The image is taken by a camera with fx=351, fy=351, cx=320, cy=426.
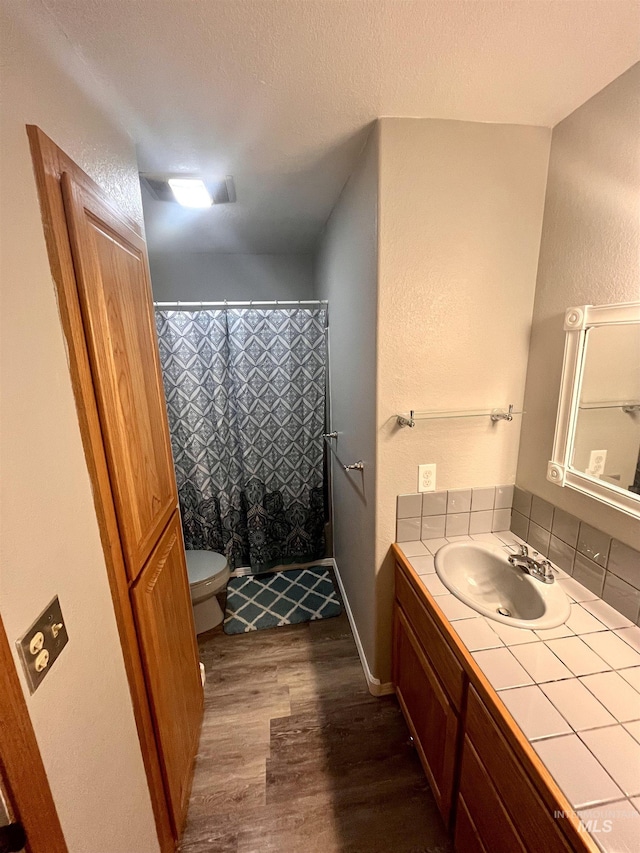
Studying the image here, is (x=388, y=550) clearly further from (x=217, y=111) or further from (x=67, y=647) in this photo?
(x=217, y=111)

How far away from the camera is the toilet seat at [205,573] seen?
1.94 m

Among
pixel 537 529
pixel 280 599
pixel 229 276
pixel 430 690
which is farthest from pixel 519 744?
pixel 229 276

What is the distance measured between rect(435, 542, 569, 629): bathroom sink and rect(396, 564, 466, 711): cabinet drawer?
0.44 feet

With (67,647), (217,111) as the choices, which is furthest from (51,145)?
(67,647)

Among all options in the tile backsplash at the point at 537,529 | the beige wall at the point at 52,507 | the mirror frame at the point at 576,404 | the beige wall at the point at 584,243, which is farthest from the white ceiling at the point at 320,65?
the tile backsplash at the point at 537,529

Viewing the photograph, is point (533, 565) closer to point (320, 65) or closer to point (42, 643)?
point (42, 643)

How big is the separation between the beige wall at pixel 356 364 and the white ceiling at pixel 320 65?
226mm

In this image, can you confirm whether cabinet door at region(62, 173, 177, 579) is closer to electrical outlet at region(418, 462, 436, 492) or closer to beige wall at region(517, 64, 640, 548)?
electrical outlet at region(418, 462, 436, 492)

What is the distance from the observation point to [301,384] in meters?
2.34

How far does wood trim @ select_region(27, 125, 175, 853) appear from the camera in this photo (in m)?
0.69

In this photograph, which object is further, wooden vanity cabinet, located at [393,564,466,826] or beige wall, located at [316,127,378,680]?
beige wall, located at [316,127,378,680]

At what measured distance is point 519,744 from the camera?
29.2 inches

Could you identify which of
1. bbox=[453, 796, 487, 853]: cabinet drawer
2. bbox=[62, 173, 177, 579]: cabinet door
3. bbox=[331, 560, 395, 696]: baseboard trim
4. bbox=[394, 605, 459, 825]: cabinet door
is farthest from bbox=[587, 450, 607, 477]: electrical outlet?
bbox=[62, 173, 177, 579]: cabinet door

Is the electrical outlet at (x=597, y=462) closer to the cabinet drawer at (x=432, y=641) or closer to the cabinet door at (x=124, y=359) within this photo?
the cabinet drawer at (x=432, y=641)
